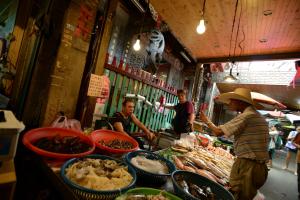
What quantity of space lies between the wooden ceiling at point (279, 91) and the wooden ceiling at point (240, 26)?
504 centimetres

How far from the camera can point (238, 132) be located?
10.2 feet

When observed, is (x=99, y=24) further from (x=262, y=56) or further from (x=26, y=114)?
(x=262, y=56)

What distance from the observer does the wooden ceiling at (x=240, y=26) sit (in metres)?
4.35

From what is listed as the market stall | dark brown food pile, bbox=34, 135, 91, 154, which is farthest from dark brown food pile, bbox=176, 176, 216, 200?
dark brown food pile, bbox=34, 135, 91, 154

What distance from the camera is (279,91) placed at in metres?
11.4

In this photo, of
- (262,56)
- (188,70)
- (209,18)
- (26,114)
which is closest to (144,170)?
(26,114)

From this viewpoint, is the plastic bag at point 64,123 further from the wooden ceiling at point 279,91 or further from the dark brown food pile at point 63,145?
the wooden ceiling at point 279,91

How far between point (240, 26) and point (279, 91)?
8.66 metres

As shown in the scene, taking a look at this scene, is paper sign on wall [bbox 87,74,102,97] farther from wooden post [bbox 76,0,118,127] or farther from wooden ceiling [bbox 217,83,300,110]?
wooden ceiling [bbox 217,83,300,110]

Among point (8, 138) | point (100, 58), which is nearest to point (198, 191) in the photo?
point (8, 138)

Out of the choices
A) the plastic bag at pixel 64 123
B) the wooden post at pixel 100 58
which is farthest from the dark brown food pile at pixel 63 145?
the wooden post at pixel 100 58

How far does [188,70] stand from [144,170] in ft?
28.4

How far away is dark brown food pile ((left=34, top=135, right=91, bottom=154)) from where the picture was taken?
202cm

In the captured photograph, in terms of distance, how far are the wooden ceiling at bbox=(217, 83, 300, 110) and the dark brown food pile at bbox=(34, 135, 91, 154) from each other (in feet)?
39.2
